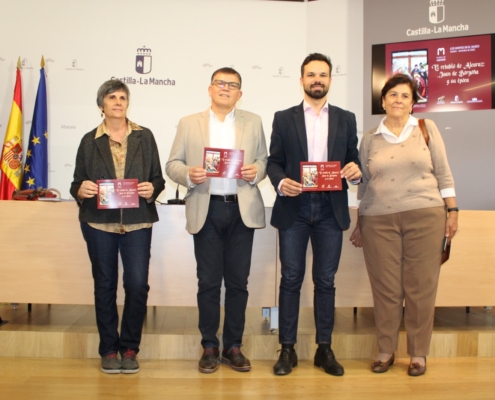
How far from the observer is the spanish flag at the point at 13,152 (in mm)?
4633

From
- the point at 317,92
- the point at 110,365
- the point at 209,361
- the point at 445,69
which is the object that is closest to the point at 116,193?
the point at 110,365

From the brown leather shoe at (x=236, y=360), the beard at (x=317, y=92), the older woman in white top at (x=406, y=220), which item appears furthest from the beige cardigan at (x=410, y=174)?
the brown leather shoe at (x=236, y=360)

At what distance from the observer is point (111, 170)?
267 centimetres

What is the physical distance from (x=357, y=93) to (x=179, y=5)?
2.08 m

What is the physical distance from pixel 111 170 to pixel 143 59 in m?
2.82

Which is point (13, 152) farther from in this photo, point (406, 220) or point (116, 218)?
point (406, 220)

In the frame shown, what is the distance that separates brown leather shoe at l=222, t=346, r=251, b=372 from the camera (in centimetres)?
274

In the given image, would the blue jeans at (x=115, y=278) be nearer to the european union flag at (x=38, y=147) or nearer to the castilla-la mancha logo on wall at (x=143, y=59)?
the european union flag at (x=38, y=147)

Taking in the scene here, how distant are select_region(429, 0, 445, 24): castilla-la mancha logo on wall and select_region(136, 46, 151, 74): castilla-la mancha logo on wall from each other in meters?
2.92

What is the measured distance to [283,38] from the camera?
5258 millimetres

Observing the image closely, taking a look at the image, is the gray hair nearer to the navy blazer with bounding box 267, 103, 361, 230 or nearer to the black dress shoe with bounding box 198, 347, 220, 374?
the navy blazer with bounding box 267, 103, 361, 230

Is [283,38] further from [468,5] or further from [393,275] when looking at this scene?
[393,275]

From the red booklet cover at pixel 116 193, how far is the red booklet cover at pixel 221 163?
15.6 inches

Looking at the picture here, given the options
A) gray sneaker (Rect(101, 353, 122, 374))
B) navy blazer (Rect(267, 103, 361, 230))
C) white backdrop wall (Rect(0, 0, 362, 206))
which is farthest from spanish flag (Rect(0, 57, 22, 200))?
navy blazer (Rect(267, 103, 361, 230))
